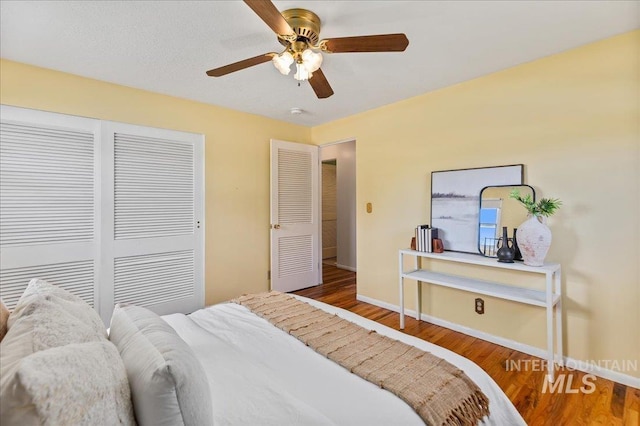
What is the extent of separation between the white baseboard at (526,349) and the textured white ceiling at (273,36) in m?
2.39

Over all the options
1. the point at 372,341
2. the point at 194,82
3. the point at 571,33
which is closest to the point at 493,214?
the point at 571,33

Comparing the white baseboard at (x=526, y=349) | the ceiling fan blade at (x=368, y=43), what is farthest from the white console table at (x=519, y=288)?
the ceiling fan blade at (x=368, y=43)

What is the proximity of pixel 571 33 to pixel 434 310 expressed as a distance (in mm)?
2567

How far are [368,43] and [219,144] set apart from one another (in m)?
2.39

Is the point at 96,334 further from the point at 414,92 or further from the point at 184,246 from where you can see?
the point at 414,92

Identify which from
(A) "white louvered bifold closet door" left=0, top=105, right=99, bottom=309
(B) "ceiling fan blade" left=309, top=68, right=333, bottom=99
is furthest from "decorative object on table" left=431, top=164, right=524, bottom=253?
(A) "white louvered bifold closet door" left=0, top=105, right=99, bottom=309

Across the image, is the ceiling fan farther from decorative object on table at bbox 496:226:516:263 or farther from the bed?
decorative object on table at bbox 496:226:516:263

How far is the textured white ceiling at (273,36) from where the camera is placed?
5.67 feet

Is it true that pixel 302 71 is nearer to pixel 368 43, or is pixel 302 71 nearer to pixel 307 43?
pixel 307 43

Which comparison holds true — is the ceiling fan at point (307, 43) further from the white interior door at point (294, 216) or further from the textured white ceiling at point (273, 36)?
the white interior door at point (294, 216)

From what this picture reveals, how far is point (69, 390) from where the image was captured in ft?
1.90

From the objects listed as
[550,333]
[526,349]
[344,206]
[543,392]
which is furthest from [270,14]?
[344,206]

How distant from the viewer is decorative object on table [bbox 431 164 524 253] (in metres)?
2.58

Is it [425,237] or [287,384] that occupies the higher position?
[425,237]
